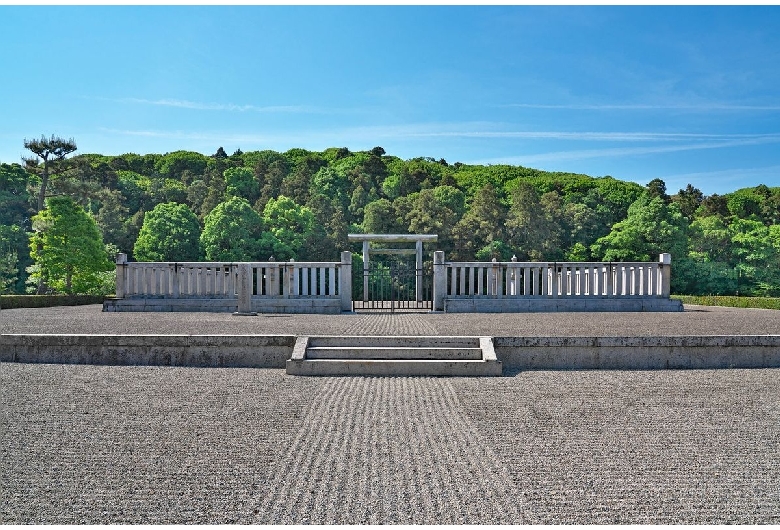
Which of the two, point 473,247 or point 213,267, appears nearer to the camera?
point 213,267


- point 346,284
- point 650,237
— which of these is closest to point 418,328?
point 346,284

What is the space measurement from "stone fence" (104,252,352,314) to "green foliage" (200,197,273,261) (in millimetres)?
14897

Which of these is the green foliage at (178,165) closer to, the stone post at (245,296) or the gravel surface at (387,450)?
the stone post at (245,296)

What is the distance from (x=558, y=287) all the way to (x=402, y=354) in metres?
9.23

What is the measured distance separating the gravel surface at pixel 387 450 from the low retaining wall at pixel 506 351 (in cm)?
88

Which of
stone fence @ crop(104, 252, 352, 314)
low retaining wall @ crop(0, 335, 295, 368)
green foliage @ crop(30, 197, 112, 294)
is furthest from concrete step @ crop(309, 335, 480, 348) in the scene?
green foliage @ crop(30, 197, 112, 294)

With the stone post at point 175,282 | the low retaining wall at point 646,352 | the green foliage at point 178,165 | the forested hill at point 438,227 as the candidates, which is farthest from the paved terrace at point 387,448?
the green foliage at point 178,165

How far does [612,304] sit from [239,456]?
43.2 ft

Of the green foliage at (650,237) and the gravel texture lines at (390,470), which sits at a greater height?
the green foliage at (650,237)

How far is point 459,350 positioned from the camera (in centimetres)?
770

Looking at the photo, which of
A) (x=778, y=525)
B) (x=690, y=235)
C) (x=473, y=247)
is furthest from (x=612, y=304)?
(x=690, y=235)

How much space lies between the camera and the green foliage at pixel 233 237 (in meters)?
30.9

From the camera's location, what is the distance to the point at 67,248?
24812 millimetres

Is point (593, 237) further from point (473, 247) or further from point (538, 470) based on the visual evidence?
point (538, 470)
